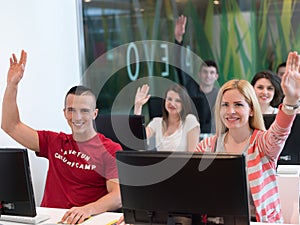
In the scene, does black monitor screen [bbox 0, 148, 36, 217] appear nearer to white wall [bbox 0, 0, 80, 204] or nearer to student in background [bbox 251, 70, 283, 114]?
white wall [bbox 0, 0, 80, 204]

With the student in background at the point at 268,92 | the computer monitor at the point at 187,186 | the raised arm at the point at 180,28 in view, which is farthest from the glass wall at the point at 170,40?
the computer monitor at the point at 187,186

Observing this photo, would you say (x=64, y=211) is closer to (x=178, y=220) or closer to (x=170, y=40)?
(x=178, y=220)

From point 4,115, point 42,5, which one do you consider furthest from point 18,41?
point 4,115

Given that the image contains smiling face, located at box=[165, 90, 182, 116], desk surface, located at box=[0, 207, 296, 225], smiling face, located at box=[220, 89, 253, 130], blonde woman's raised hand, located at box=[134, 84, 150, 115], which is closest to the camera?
desk surface, located at box=[0, 207, 296, 225]

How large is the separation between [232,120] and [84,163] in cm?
86

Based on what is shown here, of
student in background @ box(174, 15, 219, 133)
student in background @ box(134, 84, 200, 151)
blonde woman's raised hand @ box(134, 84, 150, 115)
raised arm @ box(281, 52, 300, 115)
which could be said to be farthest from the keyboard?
student in background @ box(174, 15, 219, 133)

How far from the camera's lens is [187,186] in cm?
172

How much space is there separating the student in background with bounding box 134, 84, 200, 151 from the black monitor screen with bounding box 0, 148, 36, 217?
175cm

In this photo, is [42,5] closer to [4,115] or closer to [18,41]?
[18,41]

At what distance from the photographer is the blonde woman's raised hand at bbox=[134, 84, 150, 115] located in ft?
13.7

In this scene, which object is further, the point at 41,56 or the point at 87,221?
the point at 41,56

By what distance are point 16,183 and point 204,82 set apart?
2962 millimetres

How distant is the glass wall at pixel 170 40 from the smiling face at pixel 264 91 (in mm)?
971

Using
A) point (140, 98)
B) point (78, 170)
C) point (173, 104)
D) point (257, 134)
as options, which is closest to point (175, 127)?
point (173, 104)
